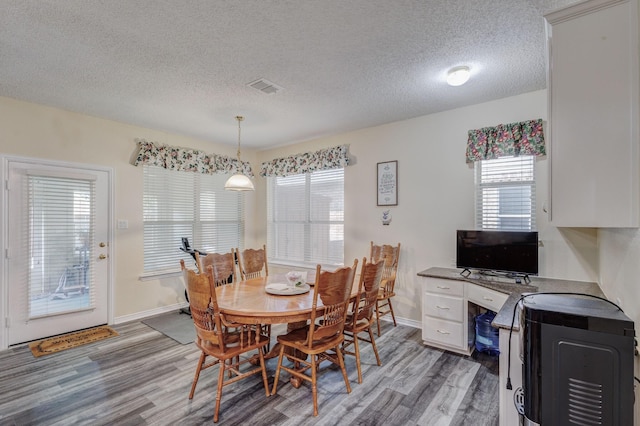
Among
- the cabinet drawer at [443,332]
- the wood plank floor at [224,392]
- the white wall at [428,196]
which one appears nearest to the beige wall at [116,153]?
the wood plank floor at [224,392]

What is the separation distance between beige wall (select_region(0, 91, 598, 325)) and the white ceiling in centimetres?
22

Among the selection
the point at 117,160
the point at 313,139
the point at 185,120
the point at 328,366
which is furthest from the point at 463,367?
the point at 117,160

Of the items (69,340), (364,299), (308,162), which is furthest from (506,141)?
(69,340)

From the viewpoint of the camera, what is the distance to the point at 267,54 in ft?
7.69

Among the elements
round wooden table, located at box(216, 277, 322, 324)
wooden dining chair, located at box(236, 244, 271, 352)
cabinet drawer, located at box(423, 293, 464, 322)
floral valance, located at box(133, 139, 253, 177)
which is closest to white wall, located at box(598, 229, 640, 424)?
cabinet drawer, located at box(423, 293, 464, 322)

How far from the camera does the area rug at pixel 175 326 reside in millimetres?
3517

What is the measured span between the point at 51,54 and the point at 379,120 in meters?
3.24

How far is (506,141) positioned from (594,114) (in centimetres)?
203

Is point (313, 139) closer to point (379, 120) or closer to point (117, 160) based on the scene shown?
point (379, 120)

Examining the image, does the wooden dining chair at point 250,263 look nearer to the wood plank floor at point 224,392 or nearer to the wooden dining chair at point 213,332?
the wood plank floor at point 224,392

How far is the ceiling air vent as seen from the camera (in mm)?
2805

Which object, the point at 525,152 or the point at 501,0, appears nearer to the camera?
the point at 501,0

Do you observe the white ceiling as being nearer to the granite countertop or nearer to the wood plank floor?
the granite countertop

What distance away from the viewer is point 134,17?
6.30ft
